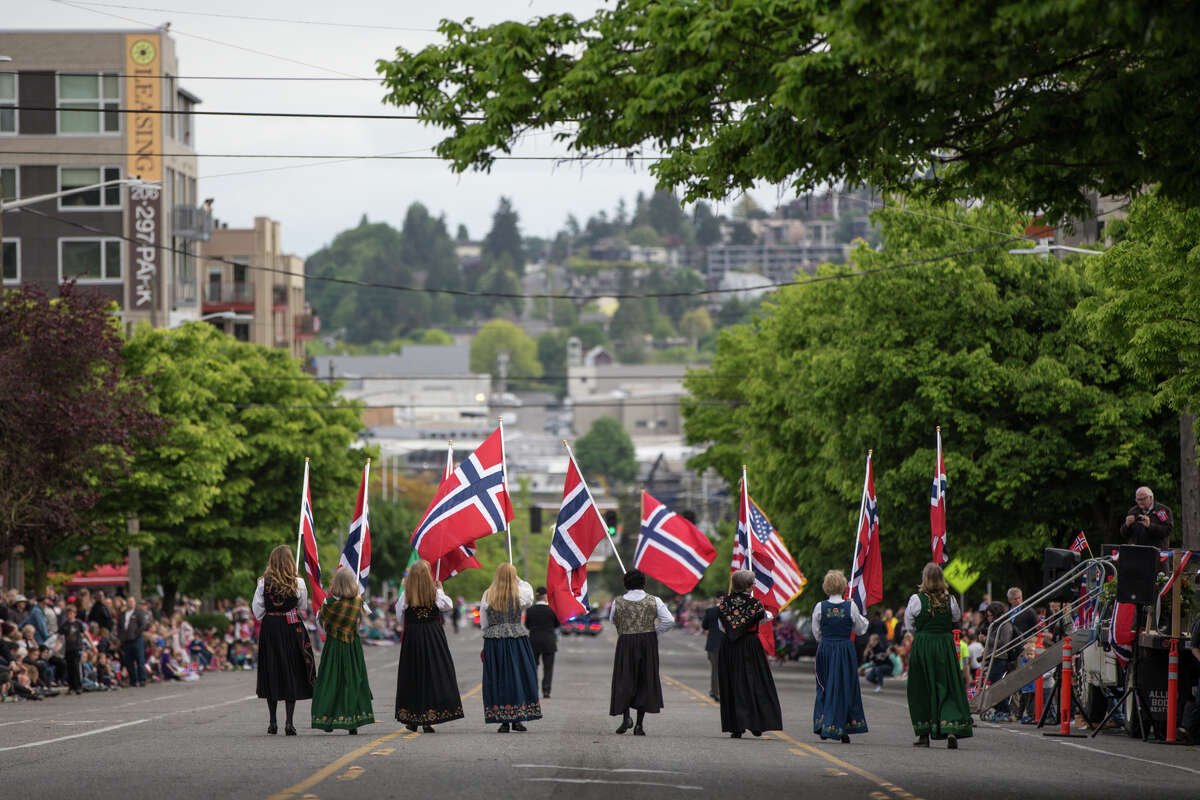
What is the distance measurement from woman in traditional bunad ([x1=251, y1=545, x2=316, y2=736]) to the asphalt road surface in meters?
0.49

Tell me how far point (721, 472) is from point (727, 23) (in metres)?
55.5

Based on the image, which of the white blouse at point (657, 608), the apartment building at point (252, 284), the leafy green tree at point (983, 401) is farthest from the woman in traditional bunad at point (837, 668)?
the apartment building at point (252, 284)

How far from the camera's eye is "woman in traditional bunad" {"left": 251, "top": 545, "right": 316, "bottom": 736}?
18.1 metres

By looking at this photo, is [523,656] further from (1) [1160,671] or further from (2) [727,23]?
(2) [727,23]

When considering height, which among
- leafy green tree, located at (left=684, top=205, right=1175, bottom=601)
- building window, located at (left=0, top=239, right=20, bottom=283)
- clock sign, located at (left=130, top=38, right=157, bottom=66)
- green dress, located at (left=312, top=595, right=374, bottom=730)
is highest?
clock sign, located at (left=130, top=38, right=157, bottom=66)

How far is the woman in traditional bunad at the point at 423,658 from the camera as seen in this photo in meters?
18.5

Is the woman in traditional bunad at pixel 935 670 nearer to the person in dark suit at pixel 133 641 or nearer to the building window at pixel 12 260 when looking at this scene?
the person in dark suit at pixel 133 641

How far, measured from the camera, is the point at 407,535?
3561 inches

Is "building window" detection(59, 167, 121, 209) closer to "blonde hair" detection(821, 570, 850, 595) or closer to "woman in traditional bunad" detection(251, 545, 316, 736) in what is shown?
"woman in traditional bunad" detection(251, 545, 316, 736)

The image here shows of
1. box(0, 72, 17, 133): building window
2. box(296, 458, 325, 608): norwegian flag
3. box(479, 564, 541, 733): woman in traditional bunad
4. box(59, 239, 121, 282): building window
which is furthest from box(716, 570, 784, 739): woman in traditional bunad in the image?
box(0, 72, 17, 133): building window

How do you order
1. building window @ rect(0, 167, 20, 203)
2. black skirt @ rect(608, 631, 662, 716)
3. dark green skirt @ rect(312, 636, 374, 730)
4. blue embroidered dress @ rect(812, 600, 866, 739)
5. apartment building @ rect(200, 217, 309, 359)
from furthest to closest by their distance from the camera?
1. apartment building @ rect(200, 217, 309, 359)
2. building window @ rect(0, 167, 20, 203)
3. black skirt @ rect(608, 631, 662, 716)
4. blue embroidered dress @ rect(812, 600, 866, 739)
5. dark green skirt @ rect(312, 636, 374, 730)

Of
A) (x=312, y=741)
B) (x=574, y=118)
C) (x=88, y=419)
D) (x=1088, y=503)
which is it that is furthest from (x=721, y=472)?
(x=574, y=118)

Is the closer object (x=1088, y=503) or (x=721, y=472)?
(x=1088, y=503)

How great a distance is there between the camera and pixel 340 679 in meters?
18.3
